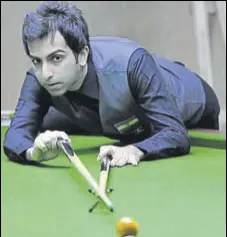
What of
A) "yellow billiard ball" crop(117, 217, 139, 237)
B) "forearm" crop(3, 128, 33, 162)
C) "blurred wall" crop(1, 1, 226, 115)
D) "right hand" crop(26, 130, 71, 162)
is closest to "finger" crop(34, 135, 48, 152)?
"right hand" crop(26, 130, 71, 162)

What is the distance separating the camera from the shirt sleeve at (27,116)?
4.19ft

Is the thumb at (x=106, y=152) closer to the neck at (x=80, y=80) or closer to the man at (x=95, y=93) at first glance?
the man at (x=95, y=93)

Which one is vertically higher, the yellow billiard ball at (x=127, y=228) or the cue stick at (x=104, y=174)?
the yellow billiard ball at (x=127, y=228)

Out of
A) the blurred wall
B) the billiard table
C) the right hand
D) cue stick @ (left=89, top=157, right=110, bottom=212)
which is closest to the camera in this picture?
the billiard table

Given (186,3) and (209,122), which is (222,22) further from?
(209,122)

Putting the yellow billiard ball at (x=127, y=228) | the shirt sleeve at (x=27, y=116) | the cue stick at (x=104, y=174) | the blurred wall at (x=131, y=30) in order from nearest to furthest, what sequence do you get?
1. the yellow billiard ball at (x=127, y=228)
2. the cue stick at (x=104, y=174)
3. the shirt sleeve at (x=27, y=116)
4. the blurred wall at (x=131, y=30)

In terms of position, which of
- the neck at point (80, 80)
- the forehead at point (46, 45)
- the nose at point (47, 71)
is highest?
the forehead at point (46, 45)

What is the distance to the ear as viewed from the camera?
3.78 ft

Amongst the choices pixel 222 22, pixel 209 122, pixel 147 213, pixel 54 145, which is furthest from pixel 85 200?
pixel 222 22

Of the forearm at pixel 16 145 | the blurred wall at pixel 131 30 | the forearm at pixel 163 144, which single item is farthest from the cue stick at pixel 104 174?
the blurred wall at pixel 131 30

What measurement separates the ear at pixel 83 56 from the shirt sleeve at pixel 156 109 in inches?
3.6

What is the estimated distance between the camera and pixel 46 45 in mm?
1098

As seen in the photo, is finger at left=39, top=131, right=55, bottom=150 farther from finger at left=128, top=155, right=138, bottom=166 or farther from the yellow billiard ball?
the yellow billiard ball

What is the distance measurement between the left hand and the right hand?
0.06 metres
